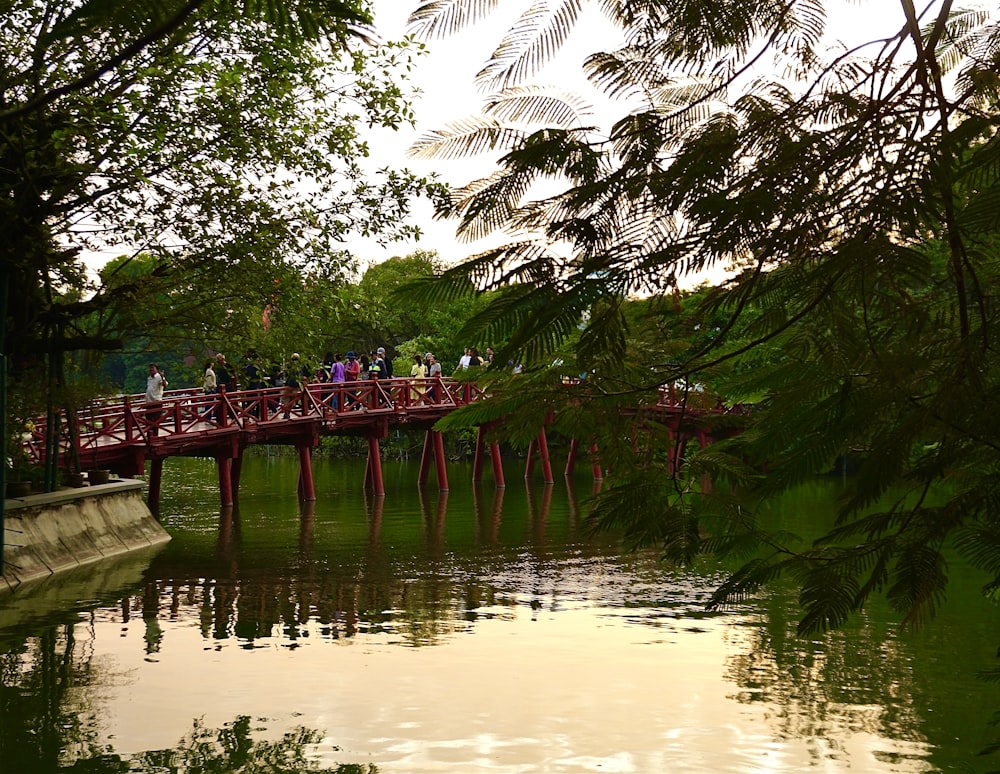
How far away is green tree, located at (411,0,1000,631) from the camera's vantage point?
13.5ft

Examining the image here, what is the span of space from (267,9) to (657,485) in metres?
2.89

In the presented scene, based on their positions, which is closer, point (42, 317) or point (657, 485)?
point (657, 485)

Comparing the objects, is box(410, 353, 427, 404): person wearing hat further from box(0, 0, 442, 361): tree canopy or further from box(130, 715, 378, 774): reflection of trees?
box(130, 715, 378, 774): reflection of trees

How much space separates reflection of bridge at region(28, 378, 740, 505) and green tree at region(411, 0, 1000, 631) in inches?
614

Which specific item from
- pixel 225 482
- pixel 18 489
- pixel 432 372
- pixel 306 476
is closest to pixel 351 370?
pixel 432 372

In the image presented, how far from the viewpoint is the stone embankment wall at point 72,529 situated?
54.9 feet

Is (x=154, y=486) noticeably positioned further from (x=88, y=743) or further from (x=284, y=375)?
(x=88, y=743)

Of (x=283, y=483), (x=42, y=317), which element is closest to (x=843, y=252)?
(x=42, y=317)

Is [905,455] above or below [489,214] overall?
below

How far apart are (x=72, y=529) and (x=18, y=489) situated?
5.38 ft

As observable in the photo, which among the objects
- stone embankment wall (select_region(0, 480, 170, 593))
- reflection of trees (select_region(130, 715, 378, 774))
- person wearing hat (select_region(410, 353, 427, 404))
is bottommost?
reflection of trees (select_region(130, 715, 378, 774))

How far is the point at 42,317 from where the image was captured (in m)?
18.7

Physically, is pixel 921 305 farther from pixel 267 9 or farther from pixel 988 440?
pixel 267 9

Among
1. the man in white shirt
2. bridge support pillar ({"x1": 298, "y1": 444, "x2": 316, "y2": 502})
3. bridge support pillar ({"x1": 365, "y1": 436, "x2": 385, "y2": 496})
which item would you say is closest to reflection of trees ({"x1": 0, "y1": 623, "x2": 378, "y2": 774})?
the man in white shirt
